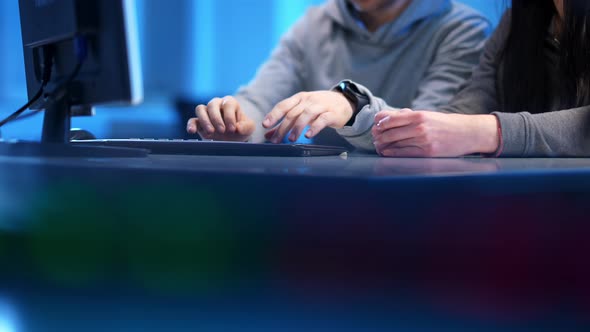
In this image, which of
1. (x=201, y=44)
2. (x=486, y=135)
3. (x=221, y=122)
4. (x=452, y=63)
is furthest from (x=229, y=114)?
(x=201, y=44)

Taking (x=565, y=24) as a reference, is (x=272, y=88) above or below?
below

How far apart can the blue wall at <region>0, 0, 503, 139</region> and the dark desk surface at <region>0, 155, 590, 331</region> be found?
256cm

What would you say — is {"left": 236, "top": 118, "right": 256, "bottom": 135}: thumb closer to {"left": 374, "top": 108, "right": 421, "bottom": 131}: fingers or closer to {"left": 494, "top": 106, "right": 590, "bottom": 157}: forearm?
{"left": 374, "top": 108, "right": 421, "bottom": 131}: fingers

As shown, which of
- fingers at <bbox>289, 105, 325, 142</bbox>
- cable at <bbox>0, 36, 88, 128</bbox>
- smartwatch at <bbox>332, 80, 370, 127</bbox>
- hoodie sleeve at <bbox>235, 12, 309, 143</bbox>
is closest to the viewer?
cable at <bbox>0, 36, 88, 128</bbox>

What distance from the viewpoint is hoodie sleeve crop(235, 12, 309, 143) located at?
→ 4.89ft

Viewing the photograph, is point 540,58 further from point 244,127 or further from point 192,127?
point 192,127

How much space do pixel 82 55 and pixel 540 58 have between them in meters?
0.90

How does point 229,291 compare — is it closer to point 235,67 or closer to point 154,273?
point 154,273

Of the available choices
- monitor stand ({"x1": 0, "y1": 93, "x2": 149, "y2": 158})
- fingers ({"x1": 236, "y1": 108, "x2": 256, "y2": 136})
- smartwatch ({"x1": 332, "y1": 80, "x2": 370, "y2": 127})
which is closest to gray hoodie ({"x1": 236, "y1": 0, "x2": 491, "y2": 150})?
fingers ({"x1": 236, "y1": 108, "x2": 256, "y2": 136})

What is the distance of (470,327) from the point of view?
0.44 metres

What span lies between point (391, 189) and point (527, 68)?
2.87 feet

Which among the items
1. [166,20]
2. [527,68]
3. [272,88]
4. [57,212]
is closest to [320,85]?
[272,88]

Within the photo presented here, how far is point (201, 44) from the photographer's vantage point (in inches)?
122

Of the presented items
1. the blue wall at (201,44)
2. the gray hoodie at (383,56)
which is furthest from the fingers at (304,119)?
the blue wall at (201,44)
